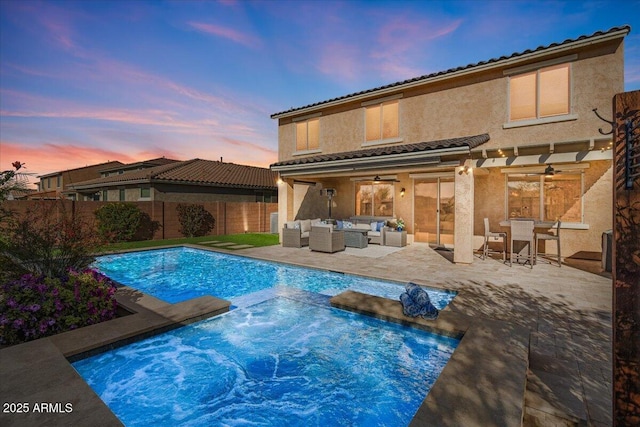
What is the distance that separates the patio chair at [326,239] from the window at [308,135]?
18.8 feet

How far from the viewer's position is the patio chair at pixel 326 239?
1173 centimetres

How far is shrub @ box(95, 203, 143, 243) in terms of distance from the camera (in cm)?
1438

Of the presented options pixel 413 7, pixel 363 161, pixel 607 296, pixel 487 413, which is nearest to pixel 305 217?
pixel 363 161

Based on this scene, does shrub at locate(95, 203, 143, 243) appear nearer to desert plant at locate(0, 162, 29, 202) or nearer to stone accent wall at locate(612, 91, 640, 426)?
desert plant at locate(0, 162, 29, 202)

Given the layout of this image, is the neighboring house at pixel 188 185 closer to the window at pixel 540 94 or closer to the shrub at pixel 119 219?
the shrub at pixel 119 219

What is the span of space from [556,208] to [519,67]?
532cm

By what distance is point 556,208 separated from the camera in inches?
428

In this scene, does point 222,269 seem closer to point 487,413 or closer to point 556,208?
point 487,413

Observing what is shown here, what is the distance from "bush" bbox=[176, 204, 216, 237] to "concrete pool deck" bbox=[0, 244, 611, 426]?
37.7 feet

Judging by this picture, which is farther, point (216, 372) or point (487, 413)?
point (216, 372)

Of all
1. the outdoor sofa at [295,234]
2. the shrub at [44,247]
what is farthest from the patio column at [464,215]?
the shrub at [44,247]

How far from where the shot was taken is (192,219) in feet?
57.4

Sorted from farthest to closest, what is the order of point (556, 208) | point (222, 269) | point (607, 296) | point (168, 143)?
point (168, 143) → point (556, 208) → point (222, 269) → point (607, 296)

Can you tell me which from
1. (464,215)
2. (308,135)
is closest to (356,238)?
(464,215)
